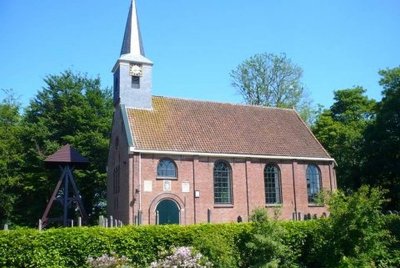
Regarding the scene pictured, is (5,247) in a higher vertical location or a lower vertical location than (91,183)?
lower

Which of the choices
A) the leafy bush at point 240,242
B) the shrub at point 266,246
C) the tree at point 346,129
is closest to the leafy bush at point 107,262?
the leafy bush at point 240,242

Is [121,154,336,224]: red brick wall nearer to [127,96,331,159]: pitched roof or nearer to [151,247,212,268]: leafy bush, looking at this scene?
[127,96,331,159]: pitched roof

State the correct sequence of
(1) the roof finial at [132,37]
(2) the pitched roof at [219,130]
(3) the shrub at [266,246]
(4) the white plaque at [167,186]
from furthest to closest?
1. (1) the roof finial at [132,37]
2. (2) the pitched roof at [219,130]
3. (4) the white plaque at [167,186]
4. (3) the shrub at [266,246]

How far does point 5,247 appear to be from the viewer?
1359cm

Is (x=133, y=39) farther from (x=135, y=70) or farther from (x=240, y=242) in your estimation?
(x=240, y=242)

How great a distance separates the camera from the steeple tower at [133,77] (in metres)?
29.5

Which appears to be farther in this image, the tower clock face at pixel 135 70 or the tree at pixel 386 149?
the tree at pixel 386 149

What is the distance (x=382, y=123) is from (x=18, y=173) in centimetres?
3157

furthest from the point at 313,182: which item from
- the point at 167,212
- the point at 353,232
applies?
the point at 353,232

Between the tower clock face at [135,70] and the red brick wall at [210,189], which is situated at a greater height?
the tower clock face at [135,70]

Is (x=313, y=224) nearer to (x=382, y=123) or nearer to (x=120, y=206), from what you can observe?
(x=120, y=206)

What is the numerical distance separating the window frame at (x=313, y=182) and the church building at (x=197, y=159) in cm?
8

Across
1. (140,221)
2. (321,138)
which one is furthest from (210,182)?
(321,138)

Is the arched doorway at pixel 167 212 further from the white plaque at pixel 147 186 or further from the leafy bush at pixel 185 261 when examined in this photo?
the leafy bush at pixel 185 261
